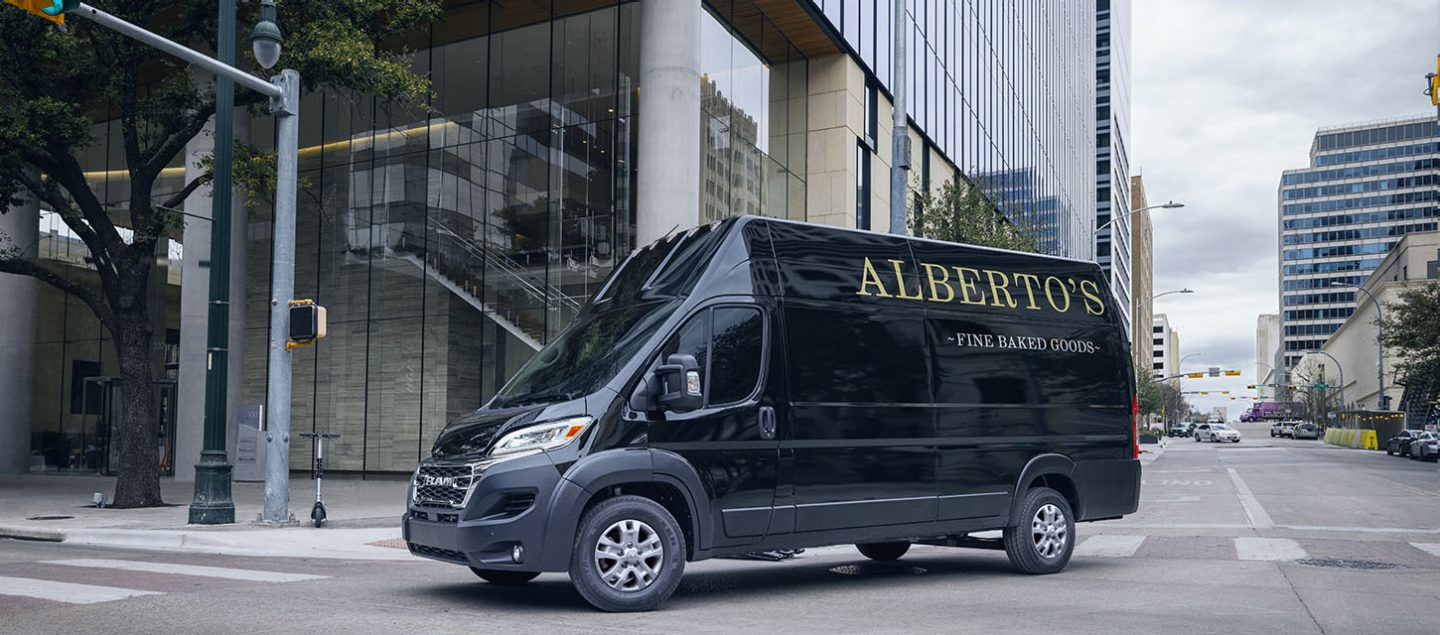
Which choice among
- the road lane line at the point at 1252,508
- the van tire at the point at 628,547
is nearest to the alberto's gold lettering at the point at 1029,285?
the van tire at the point at 628,547

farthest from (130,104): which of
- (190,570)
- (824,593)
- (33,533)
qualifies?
→ (824,593)

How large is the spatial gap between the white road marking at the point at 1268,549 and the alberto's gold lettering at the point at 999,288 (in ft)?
12.8

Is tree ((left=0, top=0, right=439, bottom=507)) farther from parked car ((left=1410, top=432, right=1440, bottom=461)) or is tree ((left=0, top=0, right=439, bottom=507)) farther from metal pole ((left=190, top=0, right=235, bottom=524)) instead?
Answer: parked car ((left=1410, top=432, right=1440, bottom=461))

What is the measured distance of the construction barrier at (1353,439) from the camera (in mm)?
68625

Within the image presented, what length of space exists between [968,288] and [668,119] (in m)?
12.9

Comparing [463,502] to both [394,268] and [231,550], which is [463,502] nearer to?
[231,550]

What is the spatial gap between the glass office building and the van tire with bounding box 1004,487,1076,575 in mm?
17915

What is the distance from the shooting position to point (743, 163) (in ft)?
93.3

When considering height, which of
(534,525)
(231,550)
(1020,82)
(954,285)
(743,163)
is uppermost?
(1020,82)

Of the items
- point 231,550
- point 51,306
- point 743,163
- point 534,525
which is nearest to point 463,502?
point 534,525

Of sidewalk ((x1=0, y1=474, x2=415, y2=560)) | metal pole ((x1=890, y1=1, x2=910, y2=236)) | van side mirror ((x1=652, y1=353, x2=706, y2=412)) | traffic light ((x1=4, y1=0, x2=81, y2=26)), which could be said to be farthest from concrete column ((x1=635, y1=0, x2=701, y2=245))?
van side mirror ((x1=652, y1=353, x2=706, y2=412))

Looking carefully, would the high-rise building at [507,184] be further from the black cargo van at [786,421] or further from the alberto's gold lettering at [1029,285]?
the black cargo van at [786,421]

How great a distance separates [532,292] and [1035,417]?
17.5 metres

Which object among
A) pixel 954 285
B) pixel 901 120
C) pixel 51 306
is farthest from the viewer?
pixel 51 306
